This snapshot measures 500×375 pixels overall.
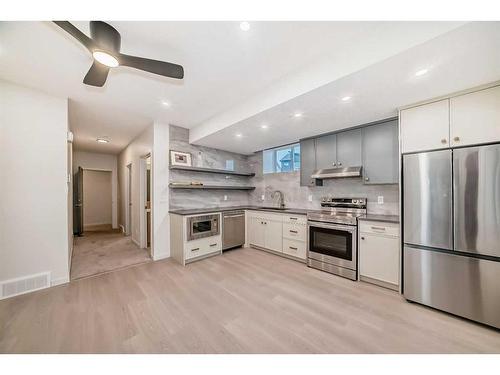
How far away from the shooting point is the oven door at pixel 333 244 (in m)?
2.66

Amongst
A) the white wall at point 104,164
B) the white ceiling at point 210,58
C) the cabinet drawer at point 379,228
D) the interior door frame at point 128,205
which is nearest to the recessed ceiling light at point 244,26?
the white ceiling at point 210,58

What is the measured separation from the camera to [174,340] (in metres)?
1.56

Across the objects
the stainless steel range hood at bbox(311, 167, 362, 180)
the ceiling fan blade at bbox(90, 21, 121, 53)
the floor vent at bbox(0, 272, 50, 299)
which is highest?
the ceiling fan blade at bbox(90, 21, 121, 53)

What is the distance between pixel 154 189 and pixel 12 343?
2.32 m

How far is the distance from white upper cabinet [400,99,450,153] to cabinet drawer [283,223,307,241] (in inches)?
73.2

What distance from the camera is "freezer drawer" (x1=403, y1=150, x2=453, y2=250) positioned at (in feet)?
6.28

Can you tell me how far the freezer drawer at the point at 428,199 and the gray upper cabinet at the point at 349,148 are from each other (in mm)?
819

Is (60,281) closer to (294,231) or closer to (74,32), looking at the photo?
(74,32)

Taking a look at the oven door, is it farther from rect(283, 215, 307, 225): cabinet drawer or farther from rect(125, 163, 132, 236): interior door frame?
rect(125, 163, 132, 236): interior door frame

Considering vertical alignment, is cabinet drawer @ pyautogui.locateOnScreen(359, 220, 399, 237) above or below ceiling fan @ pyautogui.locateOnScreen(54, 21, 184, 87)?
below

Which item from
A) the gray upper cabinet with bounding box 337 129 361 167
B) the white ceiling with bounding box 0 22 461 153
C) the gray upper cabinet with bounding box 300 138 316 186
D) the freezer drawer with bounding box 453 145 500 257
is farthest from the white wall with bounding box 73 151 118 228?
the freezer drawer with bounding box 453 145 500 257

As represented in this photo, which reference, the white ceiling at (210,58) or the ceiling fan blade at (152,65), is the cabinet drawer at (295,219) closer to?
the white ceiling at (210,58)

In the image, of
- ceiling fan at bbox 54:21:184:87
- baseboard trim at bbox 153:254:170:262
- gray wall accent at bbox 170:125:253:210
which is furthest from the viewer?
gray wall accent at bbox 170:125:253:210
